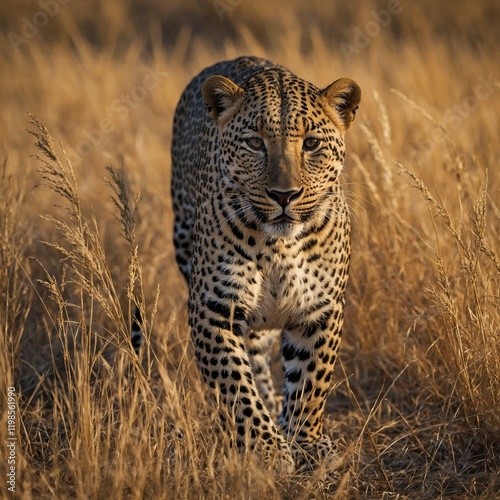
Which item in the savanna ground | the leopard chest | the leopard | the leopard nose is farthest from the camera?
the leopard chest

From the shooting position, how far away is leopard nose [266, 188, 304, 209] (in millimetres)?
4363

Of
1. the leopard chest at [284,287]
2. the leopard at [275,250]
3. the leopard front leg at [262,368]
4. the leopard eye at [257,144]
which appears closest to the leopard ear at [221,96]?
the leopard at [275,250]

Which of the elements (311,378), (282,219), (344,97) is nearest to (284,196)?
(282,219)

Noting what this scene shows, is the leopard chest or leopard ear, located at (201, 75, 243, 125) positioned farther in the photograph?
leopard ear, located at (201, 75, 243, 125)

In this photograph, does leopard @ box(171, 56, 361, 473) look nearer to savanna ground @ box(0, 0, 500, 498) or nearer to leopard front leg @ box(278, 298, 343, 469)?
leopard front leg @ box(278, 298, 343, 469)

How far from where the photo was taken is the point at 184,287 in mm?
7309

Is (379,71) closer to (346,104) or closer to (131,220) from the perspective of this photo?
(346,104)

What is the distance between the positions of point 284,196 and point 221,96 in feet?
2.71

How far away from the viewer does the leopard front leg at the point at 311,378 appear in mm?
4875

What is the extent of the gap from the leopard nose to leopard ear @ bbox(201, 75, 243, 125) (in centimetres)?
68

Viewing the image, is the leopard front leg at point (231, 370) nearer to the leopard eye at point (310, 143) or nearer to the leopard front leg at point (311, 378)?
the leopard front leg at point (311, 378)

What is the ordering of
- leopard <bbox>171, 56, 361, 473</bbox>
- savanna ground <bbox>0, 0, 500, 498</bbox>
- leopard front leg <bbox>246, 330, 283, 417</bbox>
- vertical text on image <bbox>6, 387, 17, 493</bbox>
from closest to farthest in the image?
vertical text on image <bbox>6, 387, 17, 493</bbox> < savanna ground <bbox>0, 0, 500, 498</bbox> < leopard <bbox>171, 56, 361, 473</bbox> < leopard front leg <bbox>246, 330, 283, 417</bbox>

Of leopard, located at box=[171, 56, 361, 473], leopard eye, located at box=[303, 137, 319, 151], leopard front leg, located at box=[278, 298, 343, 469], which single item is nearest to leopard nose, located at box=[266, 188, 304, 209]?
leopard, located at box=[171, 56, 361, 473]

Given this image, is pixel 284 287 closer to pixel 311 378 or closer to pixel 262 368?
pixel 311 378
